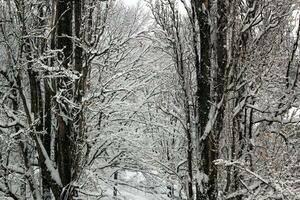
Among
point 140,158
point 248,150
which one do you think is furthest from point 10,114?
point 248,150

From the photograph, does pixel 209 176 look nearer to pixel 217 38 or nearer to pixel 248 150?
pixel 248 150

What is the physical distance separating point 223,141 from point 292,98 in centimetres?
256

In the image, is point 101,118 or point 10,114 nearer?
point 10,114

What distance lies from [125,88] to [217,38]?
11.5ft

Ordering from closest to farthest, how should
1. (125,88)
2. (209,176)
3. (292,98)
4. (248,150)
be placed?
1. (209,176)
2. (248,150)
3. (292,98)
4. (125,88)

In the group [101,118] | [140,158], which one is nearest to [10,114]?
[101,118]

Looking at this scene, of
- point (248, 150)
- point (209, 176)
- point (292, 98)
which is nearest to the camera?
point (209, 176)

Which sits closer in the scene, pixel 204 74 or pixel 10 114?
pixel 204 74

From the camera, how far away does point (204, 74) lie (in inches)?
262

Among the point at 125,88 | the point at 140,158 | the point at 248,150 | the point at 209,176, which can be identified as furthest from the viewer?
the point at 140,158

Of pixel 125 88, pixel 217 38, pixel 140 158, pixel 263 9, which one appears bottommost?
pixel 140 158

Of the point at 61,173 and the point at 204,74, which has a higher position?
the point at 204,74

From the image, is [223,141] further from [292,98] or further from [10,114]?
[10,114]

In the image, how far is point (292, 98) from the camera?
27.3 feet
